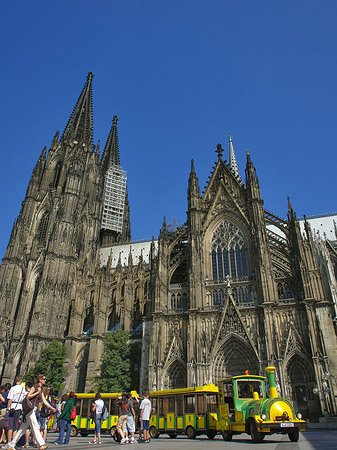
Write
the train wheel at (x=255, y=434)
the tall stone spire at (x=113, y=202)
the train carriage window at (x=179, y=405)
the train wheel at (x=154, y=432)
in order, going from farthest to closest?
1. the tall stone spire at (x=113, y=202)
2. the train wheel at (x=154, y=432)
3. the train carriage window at (x=179, y=405)
4. the train wheel at (x=255, y=434)

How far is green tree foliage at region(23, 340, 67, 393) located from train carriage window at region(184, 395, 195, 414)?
20.5 meters

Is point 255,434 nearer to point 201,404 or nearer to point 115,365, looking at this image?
point 201,404

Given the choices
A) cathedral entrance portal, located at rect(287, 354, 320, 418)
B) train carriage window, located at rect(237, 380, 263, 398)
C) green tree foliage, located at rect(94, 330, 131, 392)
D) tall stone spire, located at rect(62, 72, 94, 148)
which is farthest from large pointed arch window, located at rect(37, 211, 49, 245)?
train carriage window, located at rect(237, 380, 263, 398)

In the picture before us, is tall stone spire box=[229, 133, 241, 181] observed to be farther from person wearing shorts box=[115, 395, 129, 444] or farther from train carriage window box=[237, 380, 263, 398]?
person wearing shorts box=[115, 395, 129, 444]

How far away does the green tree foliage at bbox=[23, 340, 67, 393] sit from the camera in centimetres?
3303

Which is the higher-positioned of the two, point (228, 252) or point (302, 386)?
point (228, 252)

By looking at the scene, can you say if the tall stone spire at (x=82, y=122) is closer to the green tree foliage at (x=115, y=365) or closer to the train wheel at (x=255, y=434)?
the green tree foliage at (x=115, y=365)

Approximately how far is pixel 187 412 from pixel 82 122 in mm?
51866

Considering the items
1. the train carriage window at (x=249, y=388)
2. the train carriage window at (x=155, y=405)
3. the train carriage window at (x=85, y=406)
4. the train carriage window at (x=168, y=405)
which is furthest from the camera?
the train carriage window at (x=85, y=406)

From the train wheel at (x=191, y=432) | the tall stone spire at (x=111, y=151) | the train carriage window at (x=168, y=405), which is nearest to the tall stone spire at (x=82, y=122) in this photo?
the tall stone spire at (x=111, y=151)

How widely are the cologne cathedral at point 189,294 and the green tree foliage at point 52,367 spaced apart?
1.53 metres

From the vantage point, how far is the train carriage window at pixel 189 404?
15.9m

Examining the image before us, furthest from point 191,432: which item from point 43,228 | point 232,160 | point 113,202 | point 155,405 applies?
point 113,202

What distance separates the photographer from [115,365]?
30.9 meters
